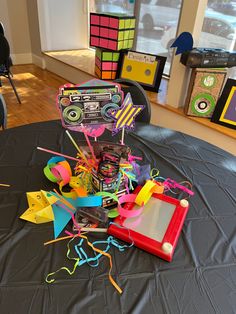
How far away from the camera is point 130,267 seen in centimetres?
75

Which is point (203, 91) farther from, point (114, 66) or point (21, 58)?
point (21, 58)

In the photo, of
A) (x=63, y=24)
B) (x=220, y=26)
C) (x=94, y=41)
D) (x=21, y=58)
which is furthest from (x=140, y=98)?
(x=21, y=58)

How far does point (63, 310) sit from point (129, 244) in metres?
0.25

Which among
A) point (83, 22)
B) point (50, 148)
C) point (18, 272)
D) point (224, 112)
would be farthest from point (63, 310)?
point (83, 22)

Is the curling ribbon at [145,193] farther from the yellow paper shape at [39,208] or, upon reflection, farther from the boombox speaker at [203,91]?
the boombox speaker at [203,91]

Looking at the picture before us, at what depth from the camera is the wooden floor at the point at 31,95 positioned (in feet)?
9.73

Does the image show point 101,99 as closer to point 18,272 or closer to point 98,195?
point 98,195

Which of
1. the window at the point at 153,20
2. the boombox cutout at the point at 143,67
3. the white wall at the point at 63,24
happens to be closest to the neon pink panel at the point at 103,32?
the boombox cutout at the point at 143,67

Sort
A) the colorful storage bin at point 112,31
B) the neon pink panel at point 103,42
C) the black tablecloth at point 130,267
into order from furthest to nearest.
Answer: the neon pink panel at point 103,42 < the colorful storage bin at point 112,31 < the black tablecloth at point 130,267

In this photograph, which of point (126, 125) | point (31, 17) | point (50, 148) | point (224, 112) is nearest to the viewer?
point (126, 125)

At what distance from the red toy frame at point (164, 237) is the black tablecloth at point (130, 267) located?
23 mm

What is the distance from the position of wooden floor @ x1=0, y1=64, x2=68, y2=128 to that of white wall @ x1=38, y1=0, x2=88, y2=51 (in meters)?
0.50

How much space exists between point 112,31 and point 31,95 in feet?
4.52

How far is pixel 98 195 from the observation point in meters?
0.85
